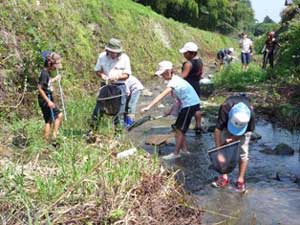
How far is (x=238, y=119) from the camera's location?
5.81m

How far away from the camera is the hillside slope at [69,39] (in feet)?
31.4

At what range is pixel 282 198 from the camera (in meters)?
6.00

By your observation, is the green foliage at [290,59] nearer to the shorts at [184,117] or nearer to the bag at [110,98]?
the shorts at [184,117]

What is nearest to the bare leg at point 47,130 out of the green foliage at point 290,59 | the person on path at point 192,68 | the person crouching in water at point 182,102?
the person crouching in water at point 182,102

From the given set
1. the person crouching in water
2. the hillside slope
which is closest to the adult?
the person crouching in water

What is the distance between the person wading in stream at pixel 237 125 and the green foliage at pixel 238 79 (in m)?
8.17

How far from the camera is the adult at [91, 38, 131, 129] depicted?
7.84 meters

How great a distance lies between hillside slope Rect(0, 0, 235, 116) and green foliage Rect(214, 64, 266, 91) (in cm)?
324

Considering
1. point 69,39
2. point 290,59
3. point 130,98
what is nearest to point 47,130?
point 130,98

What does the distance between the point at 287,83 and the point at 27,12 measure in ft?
23.1

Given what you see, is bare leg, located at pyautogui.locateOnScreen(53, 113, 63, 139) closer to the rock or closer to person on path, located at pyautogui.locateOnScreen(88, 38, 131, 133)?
person on path, located at pyautogui.locateOnScreen(88, 38, 131, 133)

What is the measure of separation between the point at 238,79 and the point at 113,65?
893cm

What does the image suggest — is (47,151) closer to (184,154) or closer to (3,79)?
(184,154)

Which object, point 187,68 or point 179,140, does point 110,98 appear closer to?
point 179,140
